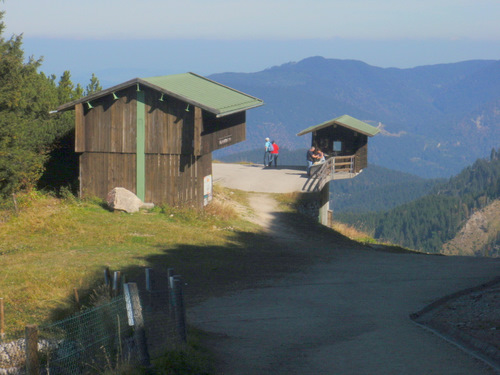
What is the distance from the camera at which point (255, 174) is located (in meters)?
38.6

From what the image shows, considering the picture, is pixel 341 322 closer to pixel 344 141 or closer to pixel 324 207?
pixel 324 207

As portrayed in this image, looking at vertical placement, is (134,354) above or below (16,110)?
below

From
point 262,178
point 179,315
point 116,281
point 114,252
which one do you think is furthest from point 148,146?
point 179,315

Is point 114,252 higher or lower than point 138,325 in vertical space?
lower

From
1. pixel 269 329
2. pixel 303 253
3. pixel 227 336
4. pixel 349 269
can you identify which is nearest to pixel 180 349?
pixel 227 336

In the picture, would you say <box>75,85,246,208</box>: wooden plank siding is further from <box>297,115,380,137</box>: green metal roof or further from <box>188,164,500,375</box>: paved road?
<box>297,115,380,137</box>: green metal roof

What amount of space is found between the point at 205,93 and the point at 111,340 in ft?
66.7

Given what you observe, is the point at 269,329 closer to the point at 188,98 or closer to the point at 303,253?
the point at 303,253

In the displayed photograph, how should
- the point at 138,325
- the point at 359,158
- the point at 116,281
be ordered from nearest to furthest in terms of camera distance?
the point at 138,325 < the point at 116,281 < the point at 359,158

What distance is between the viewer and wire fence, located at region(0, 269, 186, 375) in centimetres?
900

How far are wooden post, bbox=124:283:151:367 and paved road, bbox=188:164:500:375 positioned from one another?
1082mm

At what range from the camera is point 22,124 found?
2488cm

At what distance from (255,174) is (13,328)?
88.6 feet

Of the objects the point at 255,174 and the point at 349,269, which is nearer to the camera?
the point at 349,269
